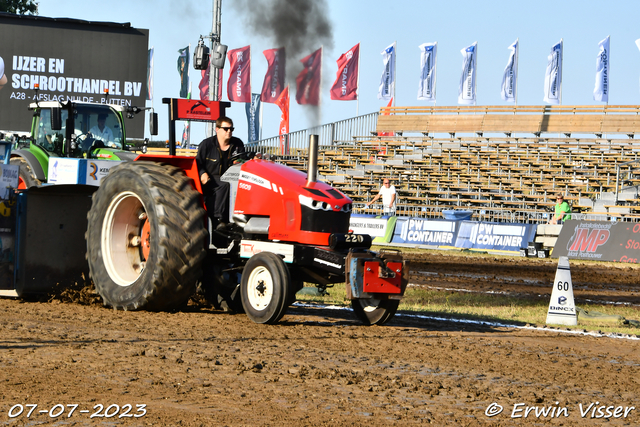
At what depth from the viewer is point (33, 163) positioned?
47.7 ft

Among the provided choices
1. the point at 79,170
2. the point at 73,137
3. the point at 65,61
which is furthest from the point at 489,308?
the point at 65,61

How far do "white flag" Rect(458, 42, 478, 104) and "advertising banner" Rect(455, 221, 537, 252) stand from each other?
17.9m

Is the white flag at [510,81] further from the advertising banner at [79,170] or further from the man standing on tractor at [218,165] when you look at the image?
the man standing on tractor at [218,165]

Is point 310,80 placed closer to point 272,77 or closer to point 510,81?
point 272,77

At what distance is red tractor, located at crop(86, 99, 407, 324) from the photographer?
7.50 m

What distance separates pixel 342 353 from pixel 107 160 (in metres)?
8.70

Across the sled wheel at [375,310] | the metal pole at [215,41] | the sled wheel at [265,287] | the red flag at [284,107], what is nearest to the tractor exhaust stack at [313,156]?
the sled wheel at [265,287]

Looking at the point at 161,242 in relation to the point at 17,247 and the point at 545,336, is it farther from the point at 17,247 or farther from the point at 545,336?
the point at 545,336

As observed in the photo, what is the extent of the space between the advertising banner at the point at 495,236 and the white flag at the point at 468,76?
17.9 m

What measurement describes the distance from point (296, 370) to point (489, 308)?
5557mm

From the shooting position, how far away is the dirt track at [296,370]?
4.45 metres

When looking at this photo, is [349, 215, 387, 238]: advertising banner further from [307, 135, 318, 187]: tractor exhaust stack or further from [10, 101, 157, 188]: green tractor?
[307, 135, 318, 187]: tractor exhaust stack

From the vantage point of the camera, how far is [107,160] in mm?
13844

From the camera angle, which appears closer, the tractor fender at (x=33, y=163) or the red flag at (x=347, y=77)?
the tractor fender at (x=33, y=163)
